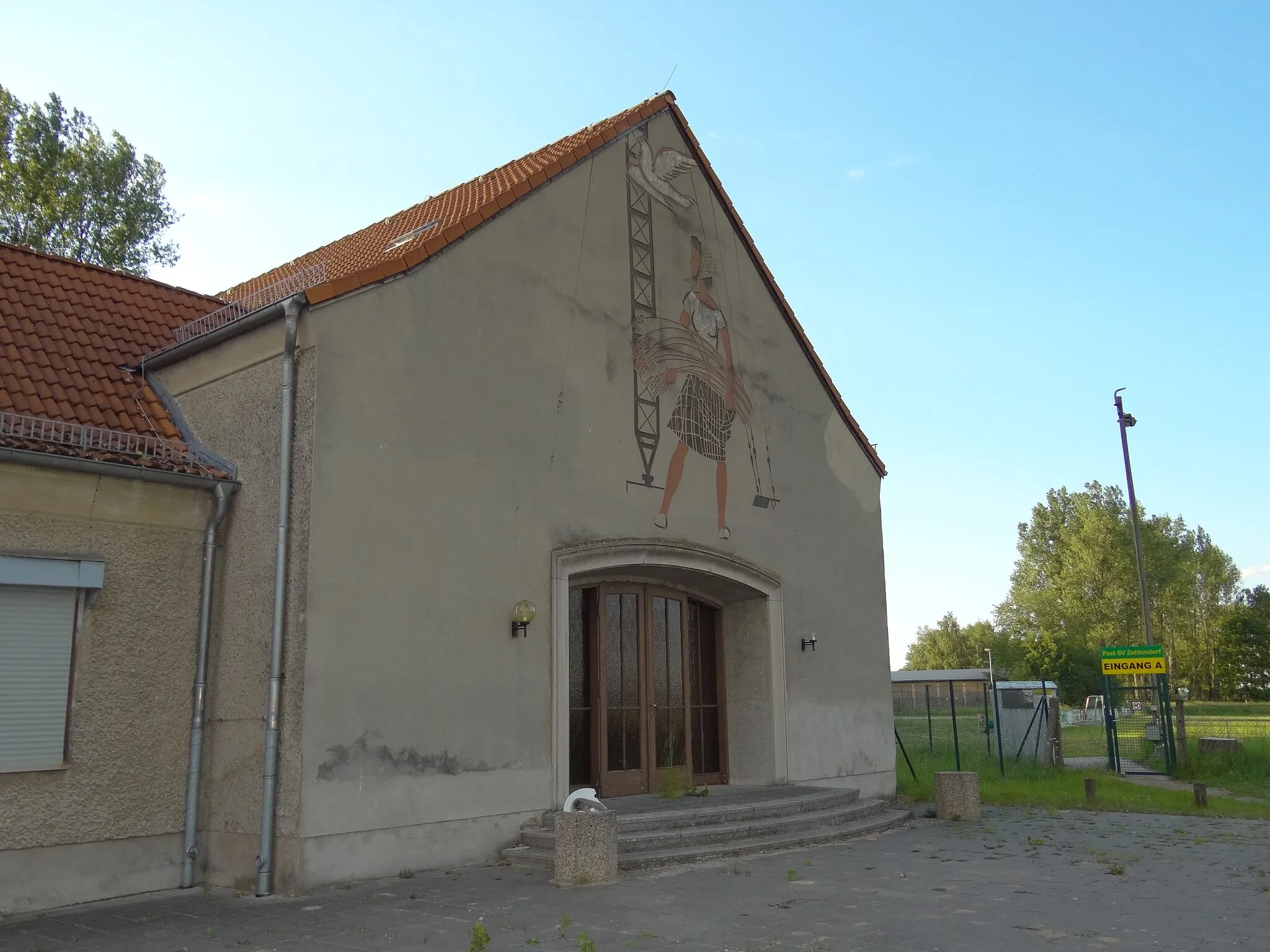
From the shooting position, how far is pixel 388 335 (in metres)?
9.97

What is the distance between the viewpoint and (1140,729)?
70.0ft

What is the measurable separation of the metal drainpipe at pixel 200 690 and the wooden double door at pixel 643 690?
4.20 metres

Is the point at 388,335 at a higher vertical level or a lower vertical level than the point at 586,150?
lower

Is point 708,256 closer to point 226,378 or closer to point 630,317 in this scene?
point 630,317

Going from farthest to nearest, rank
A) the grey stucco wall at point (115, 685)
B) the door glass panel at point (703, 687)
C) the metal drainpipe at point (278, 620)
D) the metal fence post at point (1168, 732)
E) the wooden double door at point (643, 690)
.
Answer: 1. the metal fence post at point (1168, 732)
2. the door glass panel at point (703, 687)
3. the wooden double door at point (643, 690)
4. the metal drainpipe at point (278, 620)
5. the grey stucco wall at point (115, 685)

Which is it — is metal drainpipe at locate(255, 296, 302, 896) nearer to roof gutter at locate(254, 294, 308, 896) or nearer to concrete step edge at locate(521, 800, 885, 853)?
roof gutter at locate(254, 294, 308, 896)

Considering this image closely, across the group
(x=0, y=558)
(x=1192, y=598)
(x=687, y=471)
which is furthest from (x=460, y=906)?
(x=1192, y=598)

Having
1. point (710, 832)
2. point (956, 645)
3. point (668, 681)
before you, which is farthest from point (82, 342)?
point (956, 645)

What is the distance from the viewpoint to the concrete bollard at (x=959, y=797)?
13356mm

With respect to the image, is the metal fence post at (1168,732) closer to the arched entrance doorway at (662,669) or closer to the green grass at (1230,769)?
the green grass at (1230,769)

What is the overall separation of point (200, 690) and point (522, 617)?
3085mm

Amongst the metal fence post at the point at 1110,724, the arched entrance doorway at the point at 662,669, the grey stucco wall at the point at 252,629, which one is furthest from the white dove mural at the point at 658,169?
the metal fence post at the point at 1110,724

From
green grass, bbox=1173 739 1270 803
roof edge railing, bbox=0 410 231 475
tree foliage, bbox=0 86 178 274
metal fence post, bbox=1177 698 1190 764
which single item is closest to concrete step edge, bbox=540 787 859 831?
roof edge railing, bbox=0 410 231 475

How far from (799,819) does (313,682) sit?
5.88m
